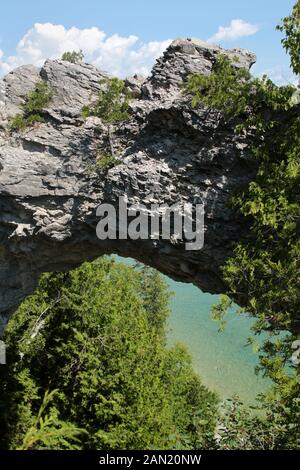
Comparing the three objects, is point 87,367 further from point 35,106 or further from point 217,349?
point 217,349

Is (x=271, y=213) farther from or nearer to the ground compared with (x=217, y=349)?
nearer to the ground

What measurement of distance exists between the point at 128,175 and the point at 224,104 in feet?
8.07

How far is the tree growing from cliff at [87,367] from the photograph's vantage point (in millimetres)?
13617

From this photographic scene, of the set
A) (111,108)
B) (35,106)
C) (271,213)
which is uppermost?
(35,106)

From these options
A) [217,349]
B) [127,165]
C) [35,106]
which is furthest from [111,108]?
[217,349]

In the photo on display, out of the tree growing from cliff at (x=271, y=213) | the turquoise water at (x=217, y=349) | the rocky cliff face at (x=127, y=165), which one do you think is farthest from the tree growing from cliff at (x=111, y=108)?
the turquoise water at (x=217, y=349)

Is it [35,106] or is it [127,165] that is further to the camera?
[35,106]

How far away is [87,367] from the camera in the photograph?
1475 cm

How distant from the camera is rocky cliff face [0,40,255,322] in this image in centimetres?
924

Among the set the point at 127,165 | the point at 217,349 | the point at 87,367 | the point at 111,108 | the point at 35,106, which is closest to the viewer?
the point at 127,165

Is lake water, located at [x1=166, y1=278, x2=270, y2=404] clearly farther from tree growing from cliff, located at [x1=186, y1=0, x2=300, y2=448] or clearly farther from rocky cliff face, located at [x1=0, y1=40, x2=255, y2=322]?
tree growing from cliff, located at [x1=186, y1=0, x2=300, y2=448]

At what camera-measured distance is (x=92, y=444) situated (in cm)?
1323

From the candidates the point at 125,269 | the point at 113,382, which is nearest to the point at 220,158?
the point at 113,382

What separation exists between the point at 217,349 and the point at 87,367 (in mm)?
21534
